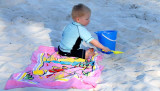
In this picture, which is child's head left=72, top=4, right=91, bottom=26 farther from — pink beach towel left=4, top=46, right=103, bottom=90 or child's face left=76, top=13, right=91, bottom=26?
pink beach towel left=4, top=46, right=103, bottom=90

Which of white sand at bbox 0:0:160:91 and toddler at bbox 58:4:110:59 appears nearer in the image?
white sand at bbox 0:0:160:91

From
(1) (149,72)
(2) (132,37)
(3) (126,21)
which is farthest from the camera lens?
(3) (126,21)

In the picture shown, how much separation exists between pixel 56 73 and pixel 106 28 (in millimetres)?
2104

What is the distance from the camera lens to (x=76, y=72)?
9.52 ft

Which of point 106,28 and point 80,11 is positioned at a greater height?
point 80,11

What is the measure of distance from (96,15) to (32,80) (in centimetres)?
315

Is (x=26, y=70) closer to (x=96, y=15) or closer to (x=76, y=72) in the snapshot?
(x=76, y=72)

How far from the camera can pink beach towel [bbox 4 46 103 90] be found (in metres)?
2.57

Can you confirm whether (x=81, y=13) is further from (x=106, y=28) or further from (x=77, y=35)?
(x=106, y=28)

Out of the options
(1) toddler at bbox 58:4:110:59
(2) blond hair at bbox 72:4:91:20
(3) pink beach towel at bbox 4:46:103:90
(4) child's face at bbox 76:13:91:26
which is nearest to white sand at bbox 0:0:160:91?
(3) pink beach towel at bbox 4:46:103:90

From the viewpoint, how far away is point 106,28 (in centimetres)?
464

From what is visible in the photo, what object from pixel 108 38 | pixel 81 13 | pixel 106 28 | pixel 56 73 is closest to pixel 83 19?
pixel 81 13

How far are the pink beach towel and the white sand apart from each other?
0.35ft

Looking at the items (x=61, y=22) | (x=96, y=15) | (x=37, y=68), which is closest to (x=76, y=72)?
(x=37, y=68)
